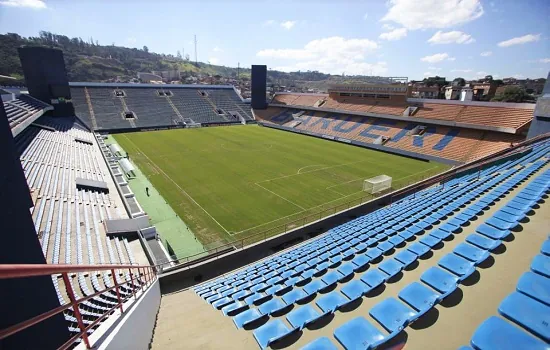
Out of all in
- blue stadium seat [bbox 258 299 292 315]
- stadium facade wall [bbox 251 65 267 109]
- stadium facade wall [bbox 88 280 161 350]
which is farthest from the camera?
stadium facade wall [bbox 251 65 267 109]

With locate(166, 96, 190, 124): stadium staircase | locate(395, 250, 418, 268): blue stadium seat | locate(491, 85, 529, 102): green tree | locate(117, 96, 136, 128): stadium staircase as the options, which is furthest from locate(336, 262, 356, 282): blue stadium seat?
locate(491, 85, 529, 102): green tree

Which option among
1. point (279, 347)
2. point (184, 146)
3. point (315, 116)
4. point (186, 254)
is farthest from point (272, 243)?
point (315, 116)

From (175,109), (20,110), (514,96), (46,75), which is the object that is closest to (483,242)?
(20,110)

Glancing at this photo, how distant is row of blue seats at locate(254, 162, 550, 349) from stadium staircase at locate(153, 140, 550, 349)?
2 cm

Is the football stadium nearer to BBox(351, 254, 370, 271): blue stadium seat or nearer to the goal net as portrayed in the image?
BBox(351, 254, 370, 271): blue stadium seat

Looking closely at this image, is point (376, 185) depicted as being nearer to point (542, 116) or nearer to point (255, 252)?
point (255, 252)

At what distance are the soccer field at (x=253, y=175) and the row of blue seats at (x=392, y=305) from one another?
11114mm

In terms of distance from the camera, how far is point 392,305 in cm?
597

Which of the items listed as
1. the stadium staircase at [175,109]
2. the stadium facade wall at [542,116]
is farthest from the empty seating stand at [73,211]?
the stadium facade wall at [542,116]

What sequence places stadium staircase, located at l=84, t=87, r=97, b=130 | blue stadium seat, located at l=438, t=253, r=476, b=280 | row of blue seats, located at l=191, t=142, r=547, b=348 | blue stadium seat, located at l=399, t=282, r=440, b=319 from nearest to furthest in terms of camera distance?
blue stadium seat, located at l=399, t=282, r=440, b=319, blue stadium seat, located at l=438, t=253, r=476, b=280, row of blue seats, located at l=191, t=142, r=547, b=348, stadium staircase, located at l=84, t=87, r=97, b=130

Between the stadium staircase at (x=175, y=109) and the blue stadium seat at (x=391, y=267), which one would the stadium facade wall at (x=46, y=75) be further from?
the blue stadium seat at (x=391, y=267)

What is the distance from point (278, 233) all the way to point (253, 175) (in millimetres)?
11764

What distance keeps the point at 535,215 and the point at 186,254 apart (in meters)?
15.4

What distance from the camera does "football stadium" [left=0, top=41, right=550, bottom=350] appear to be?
180 inches
